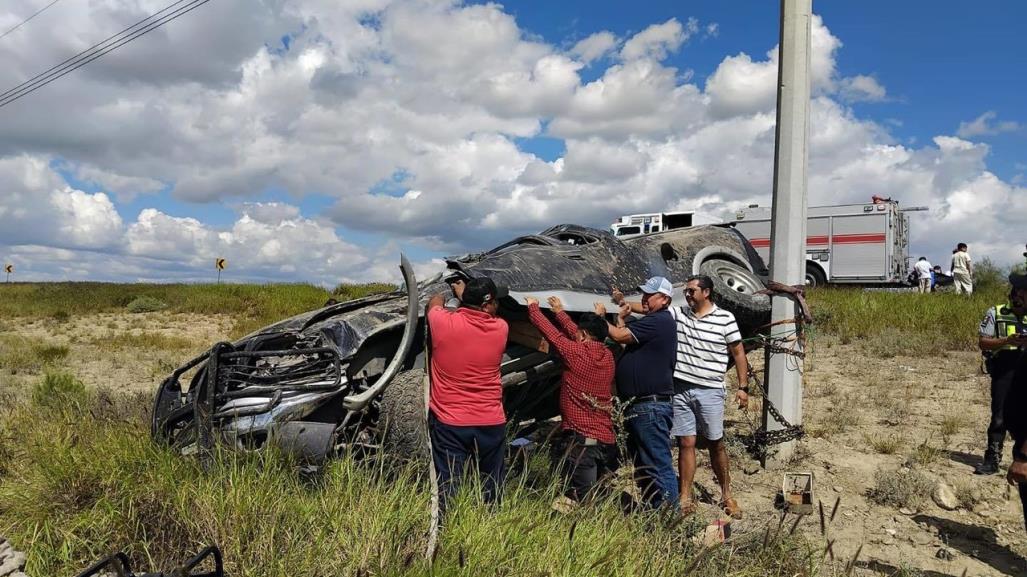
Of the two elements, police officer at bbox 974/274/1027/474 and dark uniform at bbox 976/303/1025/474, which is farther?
dark uniform at bbox 976/303/1025/474

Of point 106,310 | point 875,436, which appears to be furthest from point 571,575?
point 106,310

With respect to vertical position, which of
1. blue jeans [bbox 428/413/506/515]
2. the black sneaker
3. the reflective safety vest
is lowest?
the black sneaker

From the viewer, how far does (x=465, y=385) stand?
13.7 feet

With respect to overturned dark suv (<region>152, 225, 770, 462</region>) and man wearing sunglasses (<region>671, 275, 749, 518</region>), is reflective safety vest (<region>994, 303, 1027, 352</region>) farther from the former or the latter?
man wearing sunglasses (<region>671, 275, 749, 518</region>)

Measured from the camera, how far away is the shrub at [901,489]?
5625 millimetres

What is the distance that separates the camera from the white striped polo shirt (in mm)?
5145

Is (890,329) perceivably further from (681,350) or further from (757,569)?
(757,569)

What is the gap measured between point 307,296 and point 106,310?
6.95 metres

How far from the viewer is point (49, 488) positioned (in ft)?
13.9

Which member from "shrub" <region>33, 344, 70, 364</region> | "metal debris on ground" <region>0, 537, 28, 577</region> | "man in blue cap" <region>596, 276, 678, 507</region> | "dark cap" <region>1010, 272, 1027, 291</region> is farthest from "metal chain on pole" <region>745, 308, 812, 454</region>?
"shrub" <region>33, 344, 70, 364</region>

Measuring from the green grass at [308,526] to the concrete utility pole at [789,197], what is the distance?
2164 mm

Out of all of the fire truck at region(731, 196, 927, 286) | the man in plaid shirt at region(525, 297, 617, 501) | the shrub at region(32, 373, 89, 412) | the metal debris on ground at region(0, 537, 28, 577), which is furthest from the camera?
the fire truck at region(731, 196, 927, 286)

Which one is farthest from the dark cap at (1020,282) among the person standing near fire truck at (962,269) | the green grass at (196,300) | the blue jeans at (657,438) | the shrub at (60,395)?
the green grass at (196,300)

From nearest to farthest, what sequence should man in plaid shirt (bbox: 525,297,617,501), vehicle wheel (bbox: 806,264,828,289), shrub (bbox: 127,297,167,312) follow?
1. man in plaid shirt (bbox: 525,297,617,501)
2. vehicle wheel (bbox: 806,264,828,289)
3. shrub (bbox: 127,297,167,312)
